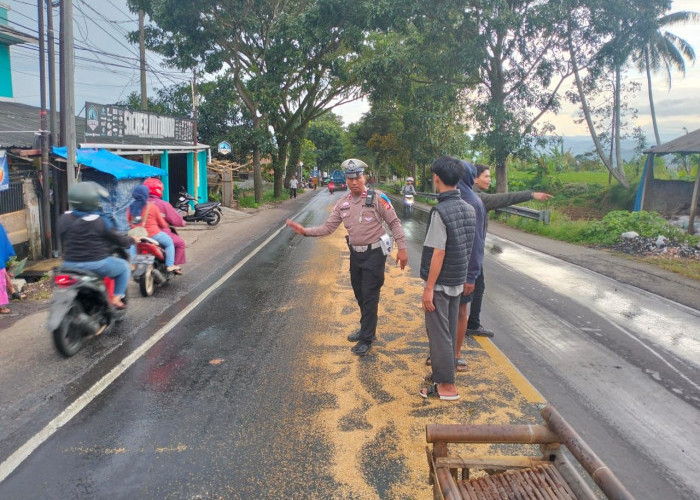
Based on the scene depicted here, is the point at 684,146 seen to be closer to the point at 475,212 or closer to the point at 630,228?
the point at 630,228

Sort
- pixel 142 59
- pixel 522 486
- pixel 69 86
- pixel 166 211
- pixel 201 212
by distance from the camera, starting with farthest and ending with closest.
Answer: pixel 142 59 < pixel 201 212 < pixel 69 86 < pixel 166 211 < pixel 522 486

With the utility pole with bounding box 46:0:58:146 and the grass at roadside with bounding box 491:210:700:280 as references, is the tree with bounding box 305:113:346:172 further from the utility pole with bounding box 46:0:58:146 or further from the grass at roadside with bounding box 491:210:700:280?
the utility pole with bounding box 46:0:58:146

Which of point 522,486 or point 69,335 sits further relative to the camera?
point 69,335

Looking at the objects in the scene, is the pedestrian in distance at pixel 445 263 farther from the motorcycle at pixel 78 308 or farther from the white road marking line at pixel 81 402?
the motorcycle at pixel 78 308

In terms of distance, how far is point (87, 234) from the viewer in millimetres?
5895

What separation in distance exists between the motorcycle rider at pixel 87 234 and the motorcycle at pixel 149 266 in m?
1.91

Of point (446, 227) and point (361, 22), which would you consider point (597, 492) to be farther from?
point (361, 22)

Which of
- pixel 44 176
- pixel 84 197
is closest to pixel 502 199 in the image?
pixel 84 197

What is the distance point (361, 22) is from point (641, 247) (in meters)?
15.3

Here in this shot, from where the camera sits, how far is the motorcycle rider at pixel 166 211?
28.2ft

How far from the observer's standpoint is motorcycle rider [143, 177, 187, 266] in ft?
28.2

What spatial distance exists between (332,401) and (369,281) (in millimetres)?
1509

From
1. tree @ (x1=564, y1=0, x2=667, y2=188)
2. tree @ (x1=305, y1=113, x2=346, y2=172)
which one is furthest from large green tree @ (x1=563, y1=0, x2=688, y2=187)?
tree @ (x1=305, y1=113, x2=346, y2=172)

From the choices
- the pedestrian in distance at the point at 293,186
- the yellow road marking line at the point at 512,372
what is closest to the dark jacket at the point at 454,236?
the yellow road marking line at the point at 512,372
